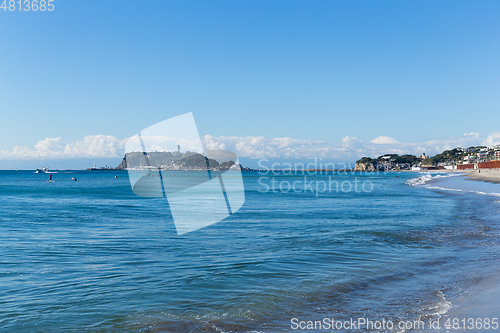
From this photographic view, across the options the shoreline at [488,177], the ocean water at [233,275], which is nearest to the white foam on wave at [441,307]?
the ocean water at [233,275]

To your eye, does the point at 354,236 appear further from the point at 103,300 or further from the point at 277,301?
the point at 103,300

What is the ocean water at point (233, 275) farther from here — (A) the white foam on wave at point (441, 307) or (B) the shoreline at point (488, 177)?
(B) the shoreline at point (488, 177)

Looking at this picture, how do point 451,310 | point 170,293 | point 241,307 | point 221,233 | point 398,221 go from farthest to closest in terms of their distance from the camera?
point 398,221 → point 221,233 → point 170,293 → point 241,307 → point 451,310

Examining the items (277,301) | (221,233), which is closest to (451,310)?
(277,301)

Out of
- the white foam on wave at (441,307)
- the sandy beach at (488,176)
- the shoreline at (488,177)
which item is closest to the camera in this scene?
the white foam on wave at (441,307)

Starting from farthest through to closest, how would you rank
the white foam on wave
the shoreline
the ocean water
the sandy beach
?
the sandy beach < the shoreline < the ocean water < the white foam on wave

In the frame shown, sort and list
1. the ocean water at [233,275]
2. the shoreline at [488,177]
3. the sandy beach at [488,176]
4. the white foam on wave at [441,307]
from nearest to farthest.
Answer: the white foam on wave at [441,307]
the ocean water at [233,275]
the shoreline at [488,177]
the sandy beach at [488,176]

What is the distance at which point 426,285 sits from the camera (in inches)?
318

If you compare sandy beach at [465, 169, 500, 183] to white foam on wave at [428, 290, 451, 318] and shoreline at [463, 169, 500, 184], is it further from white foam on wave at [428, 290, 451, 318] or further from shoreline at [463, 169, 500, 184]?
white foam on wave at [428, 290, 451, 318]

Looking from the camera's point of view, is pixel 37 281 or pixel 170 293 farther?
pixel 37 281

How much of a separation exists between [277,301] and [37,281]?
6131 mm

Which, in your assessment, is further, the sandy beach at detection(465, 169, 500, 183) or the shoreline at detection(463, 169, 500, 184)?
the sandy beach at detection(465, 169, 500, 183)

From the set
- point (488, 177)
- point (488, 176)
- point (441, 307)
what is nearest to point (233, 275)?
point (441, 307)

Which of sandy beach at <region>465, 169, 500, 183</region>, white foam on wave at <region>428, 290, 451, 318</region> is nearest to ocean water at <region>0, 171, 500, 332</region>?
white foam on wave at <region>428, 290, 451, 318</region>
